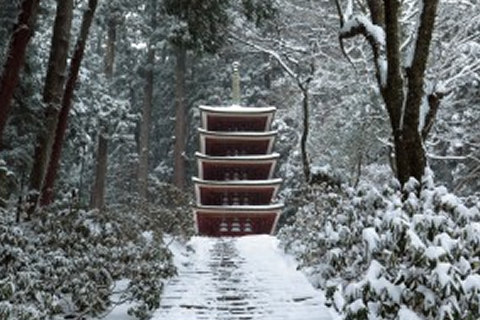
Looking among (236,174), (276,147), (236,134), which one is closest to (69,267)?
(236,134)

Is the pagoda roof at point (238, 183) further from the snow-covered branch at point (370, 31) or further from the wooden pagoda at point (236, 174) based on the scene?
the snow-covered branch at point (370, 31)

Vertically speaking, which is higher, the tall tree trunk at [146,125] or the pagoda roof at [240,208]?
the tall tree trunk at [146,125]

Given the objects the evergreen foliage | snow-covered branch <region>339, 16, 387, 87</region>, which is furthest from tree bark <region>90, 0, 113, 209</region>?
snow-covered branch <region>339, 16, 387, 87</region>

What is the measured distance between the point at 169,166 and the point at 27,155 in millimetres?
21502

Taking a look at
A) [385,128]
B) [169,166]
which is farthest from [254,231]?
[169,166]

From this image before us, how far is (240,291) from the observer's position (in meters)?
8.77

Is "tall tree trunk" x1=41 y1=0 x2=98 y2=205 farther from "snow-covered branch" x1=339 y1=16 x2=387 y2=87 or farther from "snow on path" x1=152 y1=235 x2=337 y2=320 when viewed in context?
"snow-covered branch" x1=339 y1=16 x2=387 y2=87

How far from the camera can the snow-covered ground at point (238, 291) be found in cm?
713

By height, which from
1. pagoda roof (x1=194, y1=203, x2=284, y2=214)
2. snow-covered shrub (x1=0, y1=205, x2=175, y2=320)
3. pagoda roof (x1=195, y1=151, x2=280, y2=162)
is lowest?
pagoda roof (x1=194, y1=203, x2=284, y2=214)

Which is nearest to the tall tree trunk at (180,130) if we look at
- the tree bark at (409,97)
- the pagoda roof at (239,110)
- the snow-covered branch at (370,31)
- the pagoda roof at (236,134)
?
the pagoda roof at (236,134)

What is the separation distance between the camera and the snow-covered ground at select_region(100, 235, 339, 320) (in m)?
7.13

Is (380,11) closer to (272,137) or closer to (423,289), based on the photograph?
(423,289)

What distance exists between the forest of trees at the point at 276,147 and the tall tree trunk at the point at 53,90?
3cm

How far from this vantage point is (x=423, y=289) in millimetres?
4383
